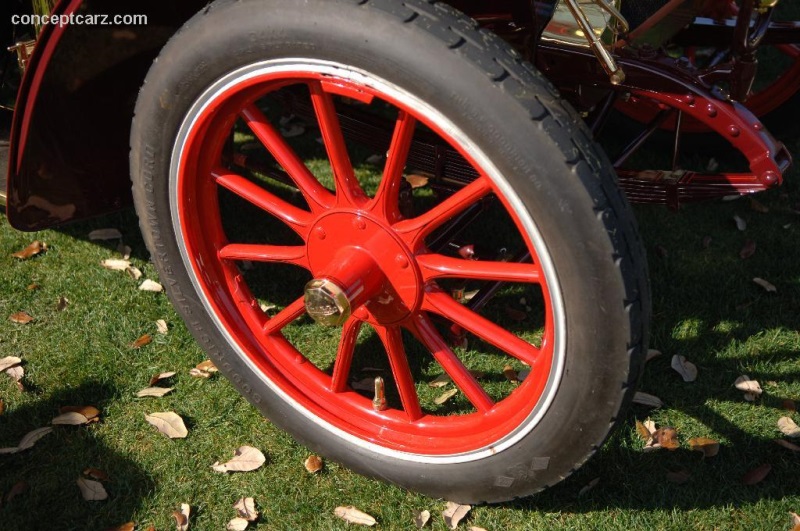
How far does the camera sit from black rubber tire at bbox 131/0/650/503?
155cm

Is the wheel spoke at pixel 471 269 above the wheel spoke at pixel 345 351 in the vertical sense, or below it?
above

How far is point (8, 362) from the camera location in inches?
104

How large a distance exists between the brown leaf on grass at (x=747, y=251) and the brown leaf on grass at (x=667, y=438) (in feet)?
3.15

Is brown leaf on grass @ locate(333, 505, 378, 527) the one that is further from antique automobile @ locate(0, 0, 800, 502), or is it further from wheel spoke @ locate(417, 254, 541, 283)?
wheel spoke @ locate(417, 254, 541, 283)

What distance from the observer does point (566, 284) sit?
1617 millimetres

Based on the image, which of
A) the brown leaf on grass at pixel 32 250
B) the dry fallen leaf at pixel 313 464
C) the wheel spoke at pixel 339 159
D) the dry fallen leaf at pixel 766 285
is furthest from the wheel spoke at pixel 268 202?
the dry fallen leaf at pixel 766 285

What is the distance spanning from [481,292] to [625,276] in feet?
2.54

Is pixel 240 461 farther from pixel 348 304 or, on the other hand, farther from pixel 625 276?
pixel 625 276

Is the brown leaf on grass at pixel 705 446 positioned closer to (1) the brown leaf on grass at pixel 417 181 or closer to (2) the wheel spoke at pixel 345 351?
(2) the wheel spoke at pixel 345 351

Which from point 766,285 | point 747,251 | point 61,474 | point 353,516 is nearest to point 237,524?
point 353,516

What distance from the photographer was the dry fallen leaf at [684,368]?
102 inches

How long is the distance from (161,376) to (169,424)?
212 millimetres

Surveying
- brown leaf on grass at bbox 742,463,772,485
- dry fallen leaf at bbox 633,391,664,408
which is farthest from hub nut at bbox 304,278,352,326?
brown leaf on grass at bbox 742,463,772,485

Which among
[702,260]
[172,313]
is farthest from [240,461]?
[702,260]
